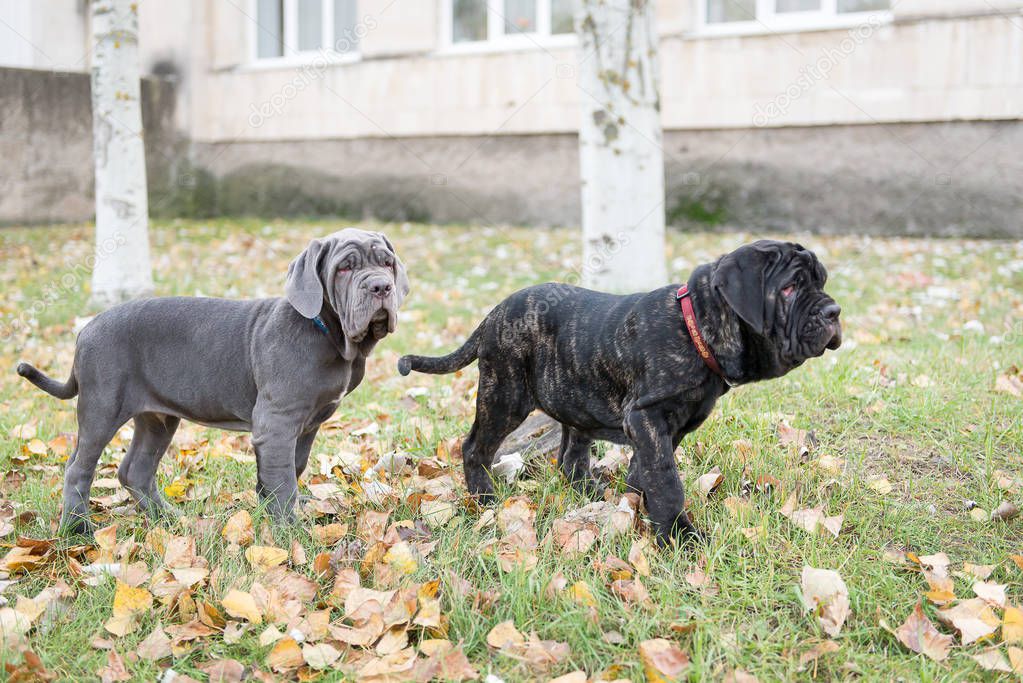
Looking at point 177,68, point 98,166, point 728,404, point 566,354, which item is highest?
point 177,68

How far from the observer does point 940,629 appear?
3.16 meters

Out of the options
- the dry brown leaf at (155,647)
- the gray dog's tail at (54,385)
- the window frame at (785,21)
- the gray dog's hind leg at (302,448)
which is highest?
the window frame at (785,21)

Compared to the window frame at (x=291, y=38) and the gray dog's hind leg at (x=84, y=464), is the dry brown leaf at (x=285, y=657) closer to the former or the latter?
the gray dog's hind leg at (x=84, y=464)

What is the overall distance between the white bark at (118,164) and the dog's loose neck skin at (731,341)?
6.37 m

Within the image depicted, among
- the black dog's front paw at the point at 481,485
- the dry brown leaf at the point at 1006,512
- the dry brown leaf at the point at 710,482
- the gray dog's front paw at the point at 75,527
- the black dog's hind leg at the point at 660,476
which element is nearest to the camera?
the black dog's hind leg at the point at 660,476

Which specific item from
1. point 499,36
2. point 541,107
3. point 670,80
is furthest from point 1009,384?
point 499,36

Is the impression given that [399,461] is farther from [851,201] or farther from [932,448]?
[851,201]

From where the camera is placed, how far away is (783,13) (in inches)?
543

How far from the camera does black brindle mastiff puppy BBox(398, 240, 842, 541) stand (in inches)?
137

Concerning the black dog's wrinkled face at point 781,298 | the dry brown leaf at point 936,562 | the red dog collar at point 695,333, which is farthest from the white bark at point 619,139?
the dry brown leaf at point 936,562

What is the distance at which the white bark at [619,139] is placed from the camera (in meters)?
7.94

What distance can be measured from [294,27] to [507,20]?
4373mm

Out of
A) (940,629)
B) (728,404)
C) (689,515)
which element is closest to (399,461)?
(689,515)

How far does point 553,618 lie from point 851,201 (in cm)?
1174
